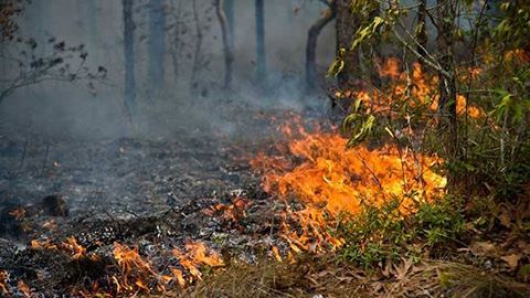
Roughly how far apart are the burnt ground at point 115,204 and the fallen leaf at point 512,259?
88.2 inches

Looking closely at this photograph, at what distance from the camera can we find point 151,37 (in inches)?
939

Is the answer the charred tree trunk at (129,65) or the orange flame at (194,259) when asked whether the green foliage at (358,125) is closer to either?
the orange flame at (194,259)

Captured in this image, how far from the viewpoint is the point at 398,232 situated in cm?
432

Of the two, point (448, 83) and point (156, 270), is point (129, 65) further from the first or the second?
point (448, 83)

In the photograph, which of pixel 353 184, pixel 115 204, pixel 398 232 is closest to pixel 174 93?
pixel 115 204

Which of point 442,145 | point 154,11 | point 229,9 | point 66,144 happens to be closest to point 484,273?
point 442,145

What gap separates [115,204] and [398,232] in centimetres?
584

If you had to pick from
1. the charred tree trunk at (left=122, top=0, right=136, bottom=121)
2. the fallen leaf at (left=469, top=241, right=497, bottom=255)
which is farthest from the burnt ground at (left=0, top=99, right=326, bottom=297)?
the charred tree trunk at (left=122, top=0, right=136, bottom=121)

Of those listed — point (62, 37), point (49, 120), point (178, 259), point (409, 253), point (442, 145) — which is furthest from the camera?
point (62, 37)

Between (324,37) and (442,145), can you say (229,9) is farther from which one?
(442,145)

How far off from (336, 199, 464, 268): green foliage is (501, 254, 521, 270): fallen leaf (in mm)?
399

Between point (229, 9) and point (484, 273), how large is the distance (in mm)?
29676

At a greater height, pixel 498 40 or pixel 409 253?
pixel 498 40

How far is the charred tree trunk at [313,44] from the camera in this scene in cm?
1905
